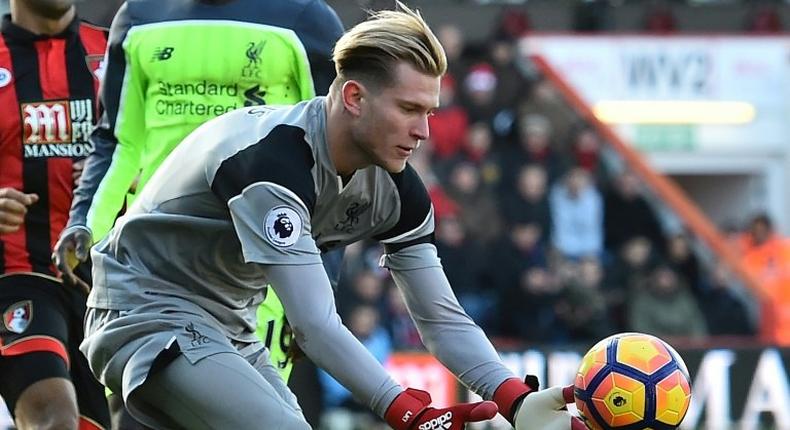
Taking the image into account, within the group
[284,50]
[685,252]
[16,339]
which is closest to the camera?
[284,50]

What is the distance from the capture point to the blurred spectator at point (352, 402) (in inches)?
488

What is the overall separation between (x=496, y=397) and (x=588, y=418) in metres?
0.28

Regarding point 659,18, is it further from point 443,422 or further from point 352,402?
point 443,422

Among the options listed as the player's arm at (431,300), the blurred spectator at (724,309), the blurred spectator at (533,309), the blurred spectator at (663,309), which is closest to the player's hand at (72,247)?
the player's arm at (431,300)

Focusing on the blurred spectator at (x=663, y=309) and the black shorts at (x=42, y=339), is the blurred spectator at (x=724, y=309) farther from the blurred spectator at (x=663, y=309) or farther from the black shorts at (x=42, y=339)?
the black shorts at (x=42, y=339)

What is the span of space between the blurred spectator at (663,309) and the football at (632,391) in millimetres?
9874

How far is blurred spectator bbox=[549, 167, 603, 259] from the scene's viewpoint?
15539 millimetres

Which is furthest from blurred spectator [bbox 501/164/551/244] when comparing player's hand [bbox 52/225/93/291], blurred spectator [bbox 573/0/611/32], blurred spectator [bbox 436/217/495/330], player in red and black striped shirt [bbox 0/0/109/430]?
player's hand [bbox 52/225/93/291]

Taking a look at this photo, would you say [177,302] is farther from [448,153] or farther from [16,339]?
[448,153]

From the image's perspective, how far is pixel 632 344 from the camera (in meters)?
5.35

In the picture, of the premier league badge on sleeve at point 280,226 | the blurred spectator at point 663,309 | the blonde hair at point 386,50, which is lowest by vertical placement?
the blurred spectator at point 663,309

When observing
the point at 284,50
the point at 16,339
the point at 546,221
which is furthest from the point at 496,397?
the point at 546,221

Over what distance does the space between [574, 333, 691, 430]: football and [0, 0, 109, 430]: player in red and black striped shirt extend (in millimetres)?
2301

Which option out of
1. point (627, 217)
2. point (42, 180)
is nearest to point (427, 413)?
point (42, 180)
